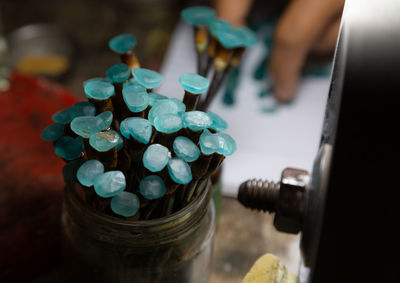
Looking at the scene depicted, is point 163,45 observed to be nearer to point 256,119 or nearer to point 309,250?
point 256,119

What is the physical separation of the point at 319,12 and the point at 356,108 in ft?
1.36

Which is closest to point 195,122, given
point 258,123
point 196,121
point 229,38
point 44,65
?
point 196,121

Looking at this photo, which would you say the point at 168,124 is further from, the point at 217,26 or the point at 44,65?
the point at 44,65

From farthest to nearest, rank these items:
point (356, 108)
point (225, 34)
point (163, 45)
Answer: point (163, 45)
point (225, 34)
point (356, 108)

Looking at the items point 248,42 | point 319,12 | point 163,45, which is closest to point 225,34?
point 248,42

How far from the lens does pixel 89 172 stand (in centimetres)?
24

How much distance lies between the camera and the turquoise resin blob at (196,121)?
0.81 ft

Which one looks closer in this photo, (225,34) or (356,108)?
(356,108)

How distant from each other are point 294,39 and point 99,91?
39 cm

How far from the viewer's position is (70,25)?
82cm

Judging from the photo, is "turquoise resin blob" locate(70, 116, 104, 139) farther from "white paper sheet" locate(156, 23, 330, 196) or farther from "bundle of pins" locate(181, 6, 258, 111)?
"white paper sheet" locate(156, 23, 330, 196)

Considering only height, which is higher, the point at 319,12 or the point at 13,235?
the point at 319,12

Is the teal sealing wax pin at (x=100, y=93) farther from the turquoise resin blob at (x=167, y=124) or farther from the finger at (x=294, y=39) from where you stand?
the finger at (x=294, y=39)

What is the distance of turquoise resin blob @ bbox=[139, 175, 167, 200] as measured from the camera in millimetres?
239
